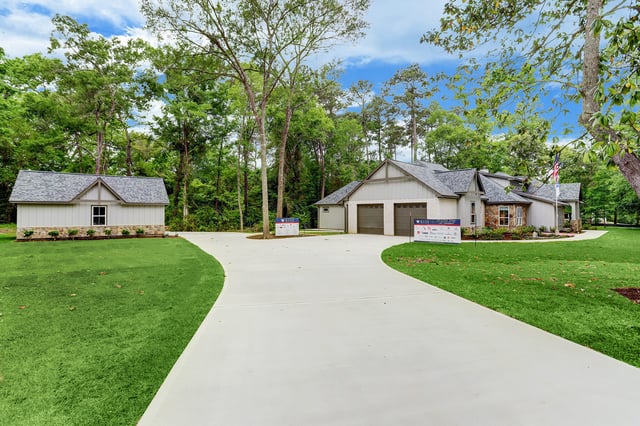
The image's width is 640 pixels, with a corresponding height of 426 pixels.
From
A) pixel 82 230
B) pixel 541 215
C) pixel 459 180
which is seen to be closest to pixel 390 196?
pixel 459 180

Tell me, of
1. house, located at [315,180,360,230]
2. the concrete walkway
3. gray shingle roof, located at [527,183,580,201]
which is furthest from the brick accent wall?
gray shingle roof, located at [527,183,580,201]

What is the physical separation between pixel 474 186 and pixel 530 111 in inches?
636

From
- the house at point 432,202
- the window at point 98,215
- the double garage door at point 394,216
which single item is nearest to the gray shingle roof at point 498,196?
the house at point 432,202

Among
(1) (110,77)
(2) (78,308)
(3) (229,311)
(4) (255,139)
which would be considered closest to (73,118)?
(1) (110,77)

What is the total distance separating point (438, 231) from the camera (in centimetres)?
1425

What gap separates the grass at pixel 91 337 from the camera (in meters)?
2.37

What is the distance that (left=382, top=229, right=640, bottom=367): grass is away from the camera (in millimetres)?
3803

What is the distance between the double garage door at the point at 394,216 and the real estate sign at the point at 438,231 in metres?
4.00

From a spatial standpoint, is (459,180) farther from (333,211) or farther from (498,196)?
(333,211)

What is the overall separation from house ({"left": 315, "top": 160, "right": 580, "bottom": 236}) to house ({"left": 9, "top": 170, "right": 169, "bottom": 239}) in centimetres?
1417

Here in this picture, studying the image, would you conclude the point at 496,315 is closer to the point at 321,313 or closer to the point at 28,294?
the point at 321,313

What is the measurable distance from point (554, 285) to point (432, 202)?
41.8 feet

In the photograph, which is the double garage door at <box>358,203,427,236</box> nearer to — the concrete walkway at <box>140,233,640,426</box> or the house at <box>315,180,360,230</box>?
the house at <box>315,180,360,230</box>

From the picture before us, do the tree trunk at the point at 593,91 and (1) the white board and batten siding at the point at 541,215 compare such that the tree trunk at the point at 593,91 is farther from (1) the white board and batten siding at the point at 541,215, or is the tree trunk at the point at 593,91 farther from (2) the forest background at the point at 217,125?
(1) the white board and batten siding at the point at 541,215
